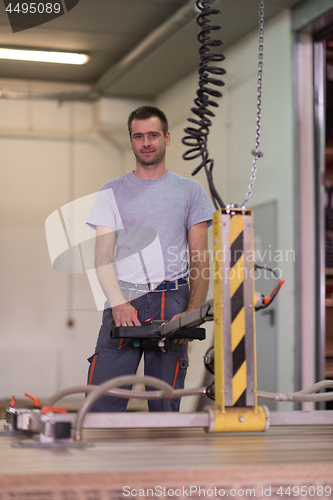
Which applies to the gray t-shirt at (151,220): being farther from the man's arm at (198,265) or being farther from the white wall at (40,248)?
the white wall at (40,248)

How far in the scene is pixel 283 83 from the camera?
3.75 m

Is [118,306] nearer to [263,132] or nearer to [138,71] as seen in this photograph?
[263,132]

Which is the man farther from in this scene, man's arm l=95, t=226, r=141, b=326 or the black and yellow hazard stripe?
the black and yellow hazard stripe

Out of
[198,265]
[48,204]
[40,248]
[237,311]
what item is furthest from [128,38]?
[237,311]

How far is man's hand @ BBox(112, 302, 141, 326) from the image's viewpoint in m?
1.89

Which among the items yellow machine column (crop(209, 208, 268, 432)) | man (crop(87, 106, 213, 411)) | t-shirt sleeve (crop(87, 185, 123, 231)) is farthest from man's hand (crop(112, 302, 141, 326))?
yellow machine column (crop(209, 208, 268, 432))

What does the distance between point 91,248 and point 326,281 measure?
2.17m

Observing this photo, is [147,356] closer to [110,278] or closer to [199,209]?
[110,278]

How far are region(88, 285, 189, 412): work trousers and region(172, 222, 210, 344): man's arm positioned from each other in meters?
0.06

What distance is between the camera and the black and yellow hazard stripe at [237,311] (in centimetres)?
116

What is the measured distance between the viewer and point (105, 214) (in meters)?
1.99

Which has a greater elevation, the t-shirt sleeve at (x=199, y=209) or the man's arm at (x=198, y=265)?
the t-shirt sleeve at (x=199, y=209)

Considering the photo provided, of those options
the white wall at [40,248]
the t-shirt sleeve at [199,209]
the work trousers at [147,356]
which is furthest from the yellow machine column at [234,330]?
the white wall at [40,248]

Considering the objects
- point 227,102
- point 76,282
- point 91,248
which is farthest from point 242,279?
point 76,282
